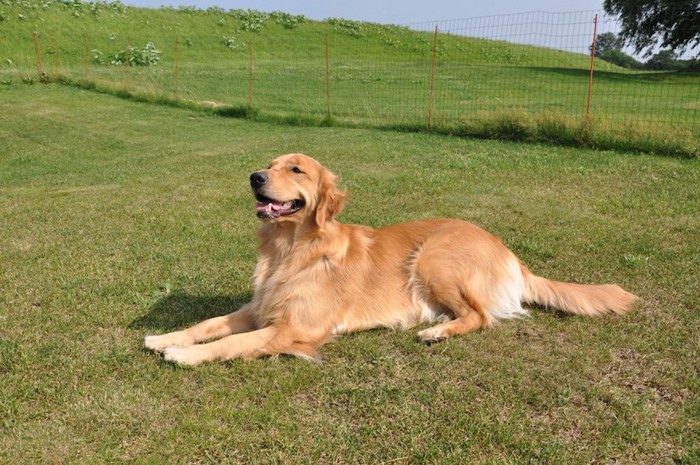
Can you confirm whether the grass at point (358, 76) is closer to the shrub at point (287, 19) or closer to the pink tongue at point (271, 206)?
the shrub at point (287, 19)

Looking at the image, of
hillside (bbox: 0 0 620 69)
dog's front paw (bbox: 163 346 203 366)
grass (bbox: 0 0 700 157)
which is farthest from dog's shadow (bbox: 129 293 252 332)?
hillside (bbox: 0 0 620 69)

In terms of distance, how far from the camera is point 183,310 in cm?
412

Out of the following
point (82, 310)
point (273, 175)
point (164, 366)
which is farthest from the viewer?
point (82, 310)

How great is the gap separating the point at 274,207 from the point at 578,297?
2.22 m

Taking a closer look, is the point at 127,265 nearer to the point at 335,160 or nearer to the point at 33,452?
the point at 33,452

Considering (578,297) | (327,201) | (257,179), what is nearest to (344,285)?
(327,201)

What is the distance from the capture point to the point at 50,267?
4914 millimetres

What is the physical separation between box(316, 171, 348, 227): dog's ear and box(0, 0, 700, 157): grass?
8.32 m

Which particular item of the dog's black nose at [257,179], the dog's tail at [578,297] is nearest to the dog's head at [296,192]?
the dog's black nose at [257,179]

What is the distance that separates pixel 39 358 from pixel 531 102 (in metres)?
18.0

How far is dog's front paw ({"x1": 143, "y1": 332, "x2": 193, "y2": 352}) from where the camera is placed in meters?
3.41

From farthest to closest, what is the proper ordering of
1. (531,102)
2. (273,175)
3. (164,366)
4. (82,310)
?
(531,102)
(82,310)
(273,175)
(164,366)

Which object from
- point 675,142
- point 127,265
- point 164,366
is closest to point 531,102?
point 675,142

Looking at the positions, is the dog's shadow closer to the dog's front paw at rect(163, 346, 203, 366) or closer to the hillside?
the dog's front paw at rect(163, 346, 203, 366)
